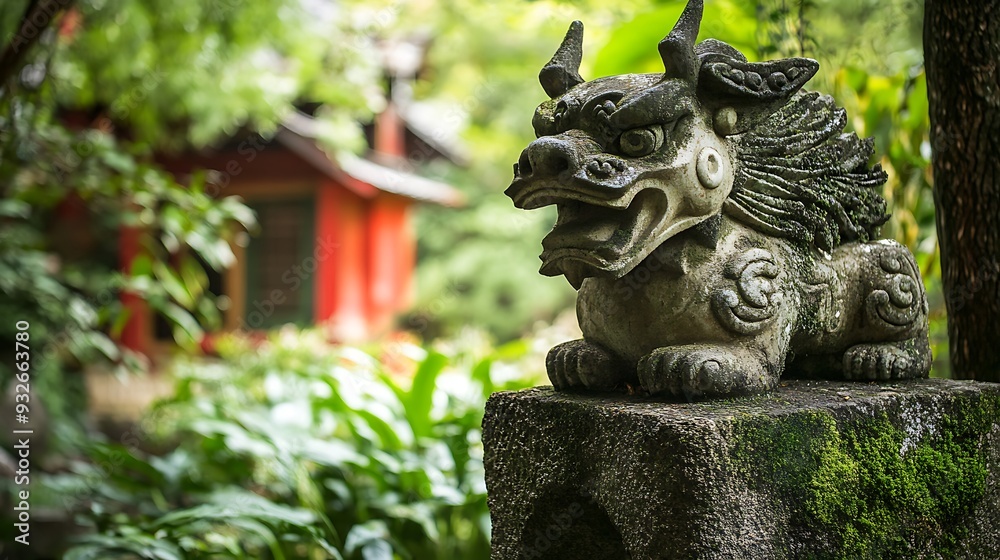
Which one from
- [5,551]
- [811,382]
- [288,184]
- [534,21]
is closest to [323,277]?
[288,184]

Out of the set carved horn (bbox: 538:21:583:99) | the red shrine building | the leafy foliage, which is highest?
the red shrine building

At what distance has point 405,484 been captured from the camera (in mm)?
2736

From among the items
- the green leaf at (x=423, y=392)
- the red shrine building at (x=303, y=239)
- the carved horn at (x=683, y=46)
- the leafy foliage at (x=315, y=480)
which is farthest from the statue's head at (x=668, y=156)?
the red shrine building at (x=303, y=239)

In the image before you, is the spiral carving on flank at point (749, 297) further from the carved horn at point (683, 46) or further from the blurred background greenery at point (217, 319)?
the blurred background greenery at point (217, 319)

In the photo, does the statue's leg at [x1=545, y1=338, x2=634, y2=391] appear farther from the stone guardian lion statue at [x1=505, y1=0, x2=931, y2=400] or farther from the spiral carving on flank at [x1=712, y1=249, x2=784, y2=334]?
the spiral carving on flank at [x1=712, y1=249, x2=784, y2=334]

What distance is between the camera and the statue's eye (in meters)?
1.40

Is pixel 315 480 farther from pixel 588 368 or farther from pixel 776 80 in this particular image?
pixel 776 80

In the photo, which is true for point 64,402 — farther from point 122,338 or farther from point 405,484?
point 405,484

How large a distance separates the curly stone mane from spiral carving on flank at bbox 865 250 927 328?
3.1 inches

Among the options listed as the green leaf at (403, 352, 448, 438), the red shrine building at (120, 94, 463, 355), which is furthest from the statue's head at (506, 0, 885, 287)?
the red shrine building at (120, 94, 463, 355)

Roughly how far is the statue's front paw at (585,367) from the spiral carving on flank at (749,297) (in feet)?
0.75

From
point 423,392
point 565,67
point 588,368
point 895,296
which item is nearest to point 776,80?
point 565,67

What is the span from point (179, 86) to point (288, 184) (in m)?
4.33

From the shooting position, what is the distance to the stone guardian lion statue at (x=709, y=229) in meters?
1.40
